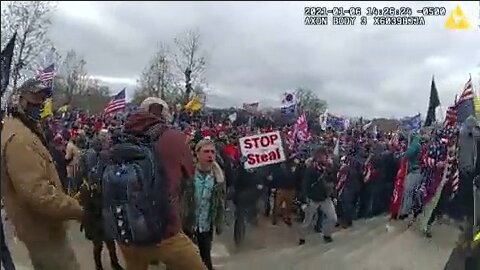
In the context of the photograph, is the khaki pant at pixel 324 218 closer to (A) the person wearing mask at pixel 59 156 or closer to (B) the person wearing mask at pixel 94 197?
(B) the person wearing mask at pixel 94 197

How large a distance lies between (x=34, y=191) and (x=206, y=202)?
1.10 m

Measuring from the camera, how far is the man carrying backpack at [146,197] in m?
3.64

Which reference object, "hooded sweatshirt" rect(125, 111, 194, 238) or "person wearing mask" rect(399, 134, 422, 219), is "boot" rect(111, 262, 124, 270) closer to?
"hooded sweatshirt" rect(125, 111, 194, 238)

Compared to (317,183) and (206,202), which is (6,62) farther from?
(317,183)

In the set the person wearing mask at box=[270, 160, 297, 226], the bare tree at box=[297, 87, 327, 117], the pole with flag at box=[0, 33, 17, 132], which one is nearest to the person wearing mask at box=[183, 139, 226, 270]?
the person wearing mask at box=[270, 160, 297, 226]

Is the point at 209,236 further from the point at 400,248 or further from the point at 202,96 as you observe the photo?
the point at 400,248

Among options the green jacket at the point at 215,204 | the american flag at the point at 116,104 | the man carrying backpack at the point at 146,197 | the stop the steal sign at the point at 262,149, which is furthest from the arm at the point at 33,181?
the stop the steal sign at the point at 262,149

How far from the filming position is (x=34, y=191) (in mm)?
3455

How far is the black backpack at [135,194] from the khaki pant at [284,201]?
0.74 meters

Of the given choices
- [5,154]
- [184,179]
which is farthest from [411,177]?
[5,154]

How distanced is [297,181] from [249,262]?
0.56m

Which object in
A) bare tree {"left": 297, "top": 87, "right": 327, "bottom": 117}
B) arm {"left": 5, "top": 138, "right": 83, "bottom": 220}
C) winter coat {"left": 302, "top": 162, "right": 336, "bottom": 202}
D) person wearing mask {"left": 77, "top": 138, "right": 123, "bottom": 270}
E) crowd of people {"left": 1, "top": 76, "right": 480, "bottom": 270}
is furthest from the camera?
winter coat {"left": 302, "top": 162, "right": 336, "bottom": 202}

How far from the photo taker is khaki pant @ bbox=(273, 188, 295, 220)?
13.9 feet

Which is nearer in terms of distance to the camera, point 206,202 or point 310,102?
point 310,102
